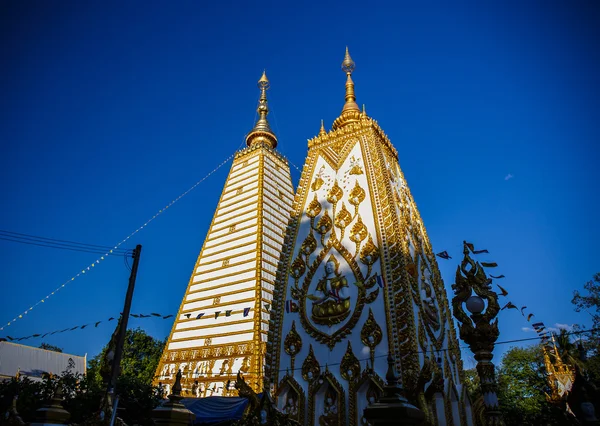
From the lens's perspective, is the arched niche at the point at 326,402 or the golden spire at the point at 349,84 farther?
the golden spire at the point at 349,84

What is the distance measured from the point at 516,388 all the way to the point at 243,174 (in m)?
33.2

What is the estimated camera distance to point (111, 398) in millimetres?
11125

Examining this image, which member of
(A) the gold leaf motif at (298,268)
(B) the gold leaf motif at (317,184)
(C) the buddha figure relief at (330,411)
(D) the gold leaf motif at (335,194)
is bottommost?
(C) the buddha figure relief at (330,411)

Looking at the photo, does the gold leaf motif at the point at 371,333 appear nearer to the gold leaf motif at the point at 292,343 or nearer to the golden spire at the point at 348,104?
the gold leaf motif at the point at 292,343

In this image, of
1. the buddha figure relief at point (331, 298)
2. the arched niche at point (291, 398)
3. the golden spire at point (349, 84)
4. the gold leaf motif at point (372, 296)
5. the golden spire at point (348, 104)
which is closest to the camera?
the arched niche at point (291, 398)

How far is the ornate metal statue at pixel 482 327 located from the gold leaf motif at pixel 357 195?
9040mm

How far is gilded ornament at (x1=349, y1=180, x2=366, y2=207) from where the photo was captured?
722 inches

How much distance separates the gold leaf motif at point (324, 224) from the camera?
18438mm

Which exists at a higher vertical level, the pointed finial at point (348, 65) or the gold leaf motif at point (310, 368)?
the pointed finial at point (348, 65)

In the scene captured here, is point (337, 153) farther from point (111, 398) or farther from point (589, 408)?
point (589, 408)

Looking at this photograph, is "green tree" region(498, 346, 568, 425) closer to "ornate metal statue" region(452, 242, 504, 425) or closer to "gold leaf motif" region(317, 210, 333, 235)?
"gold leaf motif" region(317, 210, 333, 235)

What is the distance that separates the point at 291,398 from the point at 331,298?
154 inches

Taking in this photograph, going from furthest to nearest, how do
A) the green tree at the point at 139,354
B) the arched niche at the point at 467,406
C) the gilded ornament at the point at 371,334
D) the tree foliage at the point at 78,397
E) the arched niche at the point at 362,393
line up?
1. the green tree at the point at 139,354
2. the tree foliage at the point at 78,397
3. the arched niche at the point at 467,406
4. the gilded ornament at the point at 371,334
5. the arched niche at the point at 362,393

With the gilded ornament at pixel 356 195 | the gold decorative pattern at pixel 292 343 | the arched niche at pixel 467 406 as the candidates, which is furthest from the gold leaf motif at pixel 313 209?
the arched niche at pixel 467 406
